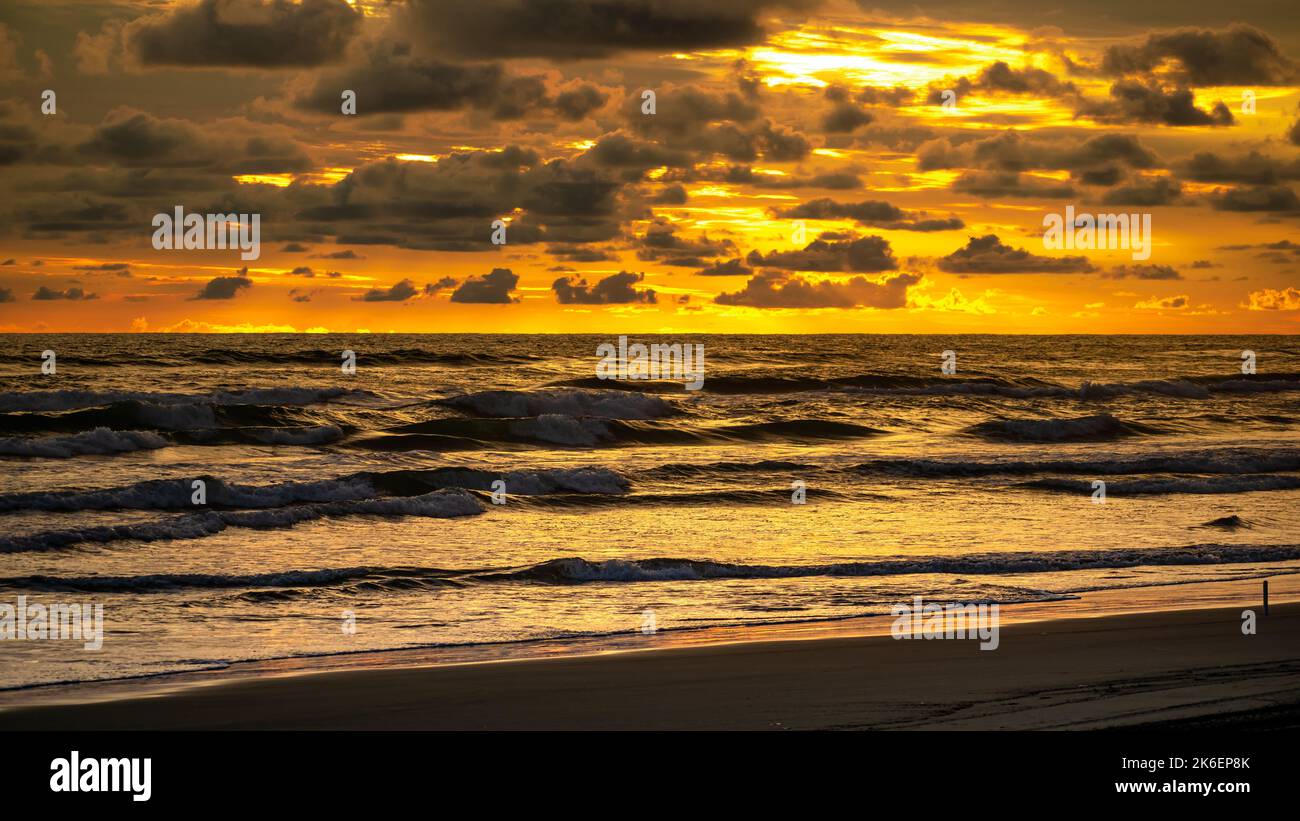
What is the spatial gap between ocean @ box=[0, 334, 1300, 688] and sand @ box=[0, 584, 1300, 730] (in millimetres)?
1473

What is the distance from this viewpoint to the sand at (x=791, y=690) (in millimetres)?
8305

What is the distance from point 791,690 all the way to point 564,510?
47.9 feet

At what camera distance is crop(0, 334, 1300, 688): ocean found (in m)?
13.8

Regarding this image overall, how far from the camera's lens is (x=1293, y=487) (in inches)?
1093

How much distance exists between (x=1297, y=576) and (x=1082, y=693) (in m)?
8.96

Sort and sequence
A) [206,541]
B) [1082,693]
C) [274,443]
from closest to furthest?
[1082,693]
[206,541]
[274,443]

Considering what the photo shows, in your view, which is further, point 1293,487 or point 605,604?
point 1293,487

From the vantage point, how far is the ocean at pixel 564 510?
13820 mm

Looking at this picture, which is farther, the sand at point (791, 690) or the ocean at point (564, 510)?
the ocean at point (564, 510)

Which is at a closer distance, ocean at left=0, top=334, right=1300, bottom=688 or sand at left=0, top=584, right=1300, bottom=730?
sand at left=0, top=584, right=1300, bottom=730

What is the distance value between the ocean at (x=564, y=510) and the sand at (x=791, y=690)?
4.83 feet
